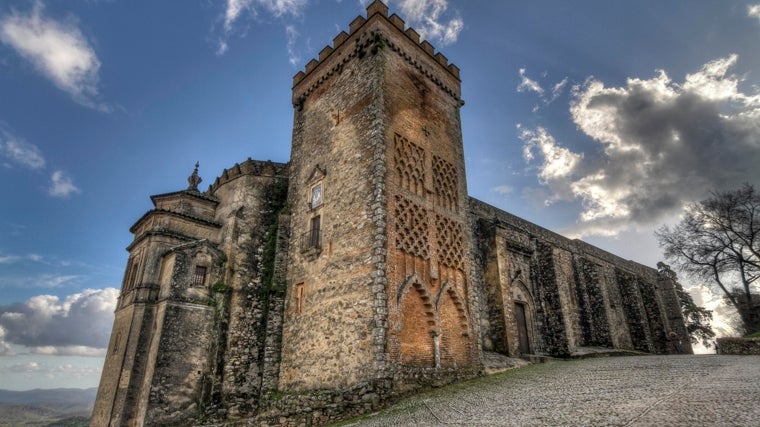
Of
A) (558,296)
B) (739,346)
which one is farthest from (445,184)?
(739,346)

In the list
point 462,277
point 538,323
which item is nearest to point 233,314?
point 462,277

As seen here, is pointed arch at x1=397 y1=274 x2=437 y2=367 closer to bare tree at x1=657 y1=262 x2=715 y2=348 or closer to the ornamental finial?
the ornamental finial

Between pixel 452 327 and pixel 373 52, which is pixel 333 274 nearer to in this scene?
pixel 452 327

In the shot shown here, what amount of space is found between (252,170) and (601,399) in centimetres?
1460

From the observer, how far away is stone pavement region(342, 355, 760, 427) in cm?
583

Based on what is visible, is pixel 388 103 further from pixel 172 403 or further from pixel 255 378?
pixel 172 403

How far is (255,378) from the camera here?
544 inches

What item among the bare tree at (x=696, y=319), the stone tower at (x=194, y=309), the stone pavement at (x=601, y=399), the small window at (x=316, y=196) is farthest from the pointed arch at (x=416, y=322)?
the bare tree at (x=696, y=319)

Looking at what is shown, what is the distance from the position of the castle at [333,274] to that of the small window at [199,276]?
0.16ft

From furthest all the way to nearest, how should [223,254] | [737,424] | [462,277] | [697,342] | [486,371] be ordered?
A: 1. [697,342]
2. [223,254]
3. [462,277]
4. [486,371]
5. [737,424]

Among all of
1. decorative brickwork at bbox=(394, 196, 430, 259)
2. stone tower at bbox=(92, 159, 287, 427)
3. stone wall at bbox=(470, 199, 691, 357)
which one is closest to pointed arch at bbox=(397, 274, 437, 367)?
Result: decorative brickwork at bbox=(394, 196, 430, 259)

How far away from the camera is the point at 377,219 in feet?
39.6

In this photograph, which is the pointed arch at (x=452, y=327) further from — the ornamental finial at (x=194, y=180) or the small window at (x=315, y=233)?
the ornamental finial at (x=194, y=180)

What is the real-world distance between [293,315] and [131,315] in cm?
555
